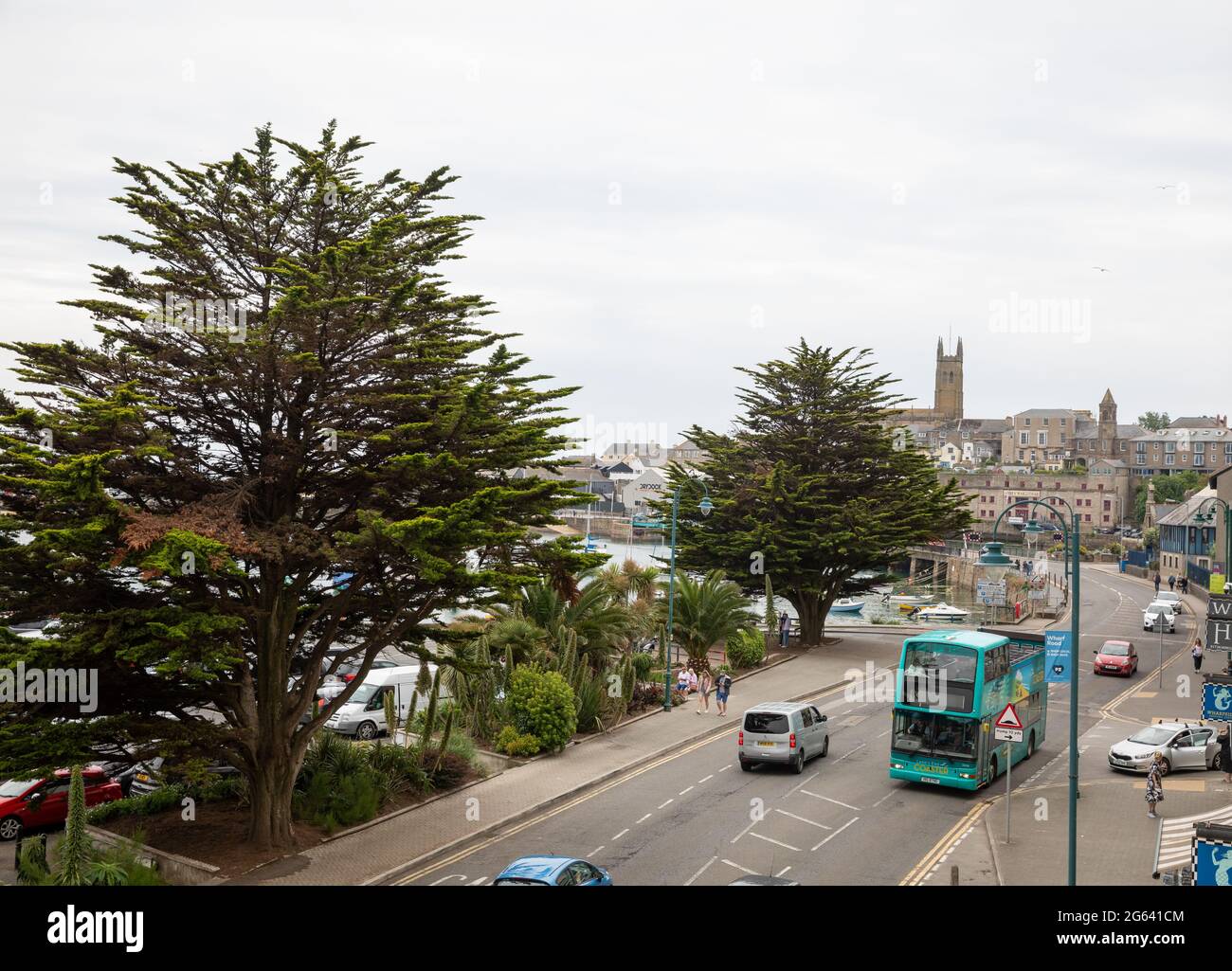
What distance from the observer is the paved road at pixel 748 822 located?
20422 millimetres

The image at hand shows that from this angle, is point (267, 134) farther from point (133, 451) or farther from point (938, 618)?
point (938, 618)

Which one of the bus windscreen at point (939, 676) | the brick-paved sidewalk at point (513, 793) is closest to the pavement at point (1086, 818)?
the bus windscreen at point (939, 676)

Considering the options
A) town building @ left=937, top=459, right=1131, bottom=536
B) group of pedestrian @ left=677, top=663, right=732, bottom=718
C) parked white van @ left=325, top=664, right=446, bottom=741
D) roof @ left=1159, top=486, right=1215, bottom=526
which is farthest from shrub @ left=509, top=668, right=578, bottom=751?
town building @ left=937, top=459, right=1131, bottom=536

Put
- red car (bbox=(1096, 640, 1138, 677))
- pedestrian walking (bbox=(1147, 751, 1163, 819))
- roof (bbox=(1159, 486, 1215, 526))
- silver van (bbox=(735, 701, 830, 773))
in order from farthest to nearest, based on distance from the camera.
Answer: roof (bbox=(1159, 486, 1215, 526)) → red car (bbox=(1096, 640, 1138, 677)) → silver van (bbox=(735, 701, 830, 773)) → pedestrian walking (bbox=(1147, 751, 1163, 819))

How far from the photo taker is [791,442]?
157 feet

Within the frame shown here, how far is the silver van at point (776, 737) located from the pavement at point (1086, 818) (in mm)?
4588

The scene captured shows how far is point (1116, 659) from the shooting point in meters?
45.7

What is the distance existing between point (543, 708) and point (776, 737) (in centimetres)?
629

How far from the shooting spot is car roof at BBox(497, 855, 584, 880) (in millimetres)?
16016

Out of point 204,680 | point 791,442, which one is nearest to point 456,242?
point 204,680

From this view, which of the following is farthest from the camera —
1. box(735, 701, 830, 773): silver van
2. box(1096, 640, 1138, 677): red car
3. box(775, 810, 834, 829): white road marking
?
box(1096, 640, 1138, 677): red car

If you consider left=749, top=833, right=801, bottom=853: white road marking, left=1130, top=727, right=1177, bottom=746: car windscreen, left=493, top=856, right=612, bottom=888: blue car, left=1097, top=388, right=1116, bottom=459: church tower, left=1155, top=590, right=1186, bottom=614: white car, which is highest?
left=1097, top=388, right=1116, bottom=459: church tower

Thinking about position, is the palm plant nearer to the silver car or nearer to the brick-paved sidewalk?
the brick-paved sidewalk

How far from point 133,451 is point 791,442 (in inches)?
1297
